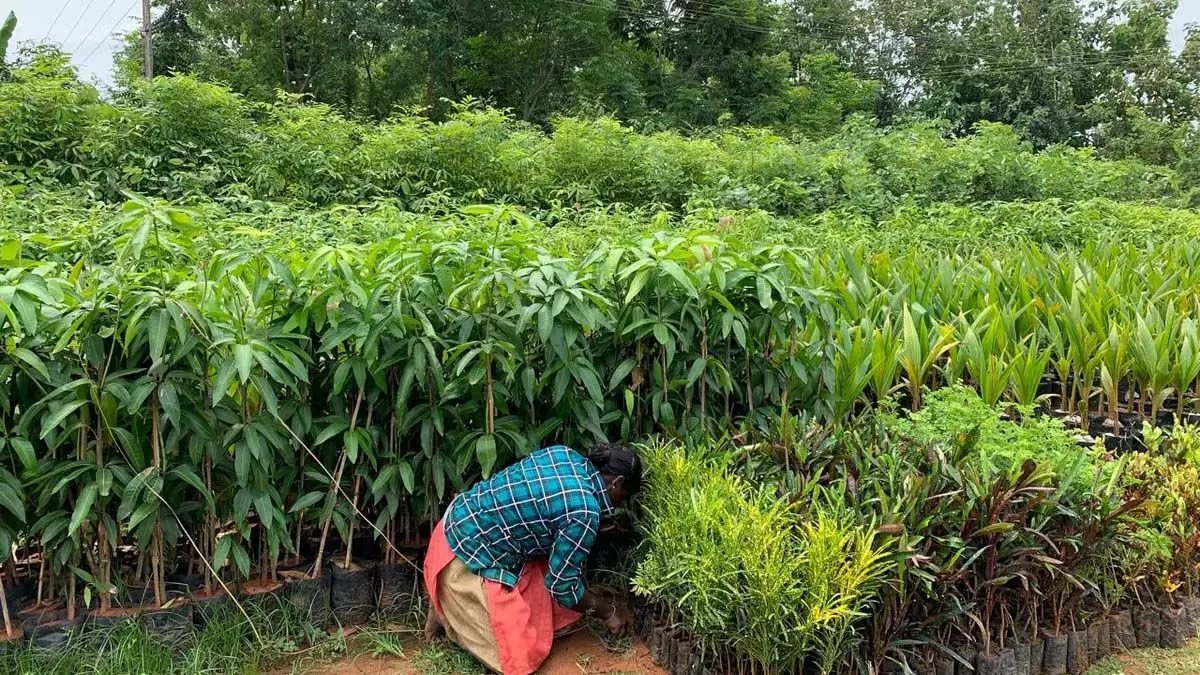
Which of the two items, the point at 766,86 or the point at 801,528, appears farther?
the point at 766,86

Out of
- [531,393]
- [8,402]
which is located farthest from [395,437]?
[8,402]

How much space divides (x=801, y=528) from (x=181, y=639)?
5.64 feet

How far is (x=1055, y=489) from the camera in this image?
2221 mm

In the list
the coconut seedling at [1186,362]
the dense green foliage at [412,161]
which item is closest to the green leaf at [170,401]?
the coconut seedling at [1186,362]

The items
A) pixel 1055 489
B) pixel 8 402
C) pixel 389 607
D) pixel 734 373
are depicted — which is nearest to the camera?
pixel 8 402

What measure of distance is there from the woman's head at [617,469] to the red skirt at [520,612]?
318 millimetres

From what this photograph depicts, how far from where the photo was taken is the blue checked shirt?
2.31 meters

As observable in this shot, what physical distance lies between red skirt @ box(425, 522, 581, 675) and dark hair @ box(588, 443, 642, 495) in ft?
1.13

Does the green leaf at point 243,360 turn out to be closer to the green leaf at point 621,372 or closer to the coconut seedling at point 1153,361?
the green leaf at point 621,372

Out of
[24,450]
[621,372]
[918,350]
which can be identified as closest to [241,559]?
[24,450]

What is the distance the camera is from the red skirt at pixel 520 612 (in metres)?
2.32

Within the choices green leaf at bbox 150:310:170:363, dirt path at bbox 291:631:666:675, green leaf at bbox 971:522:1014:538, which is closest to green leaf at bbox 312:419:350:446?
green leaf at bbox 150:310:170:363

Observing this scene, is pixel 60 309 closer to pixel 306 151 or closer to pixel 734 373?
pixel 734 373

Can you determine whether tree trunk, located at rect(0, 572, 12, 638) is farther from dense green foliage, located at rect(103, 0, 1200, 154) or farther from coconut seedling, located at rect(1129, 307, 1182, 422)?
dense green foliage, located at rect(103, 0, 1200, 154)
